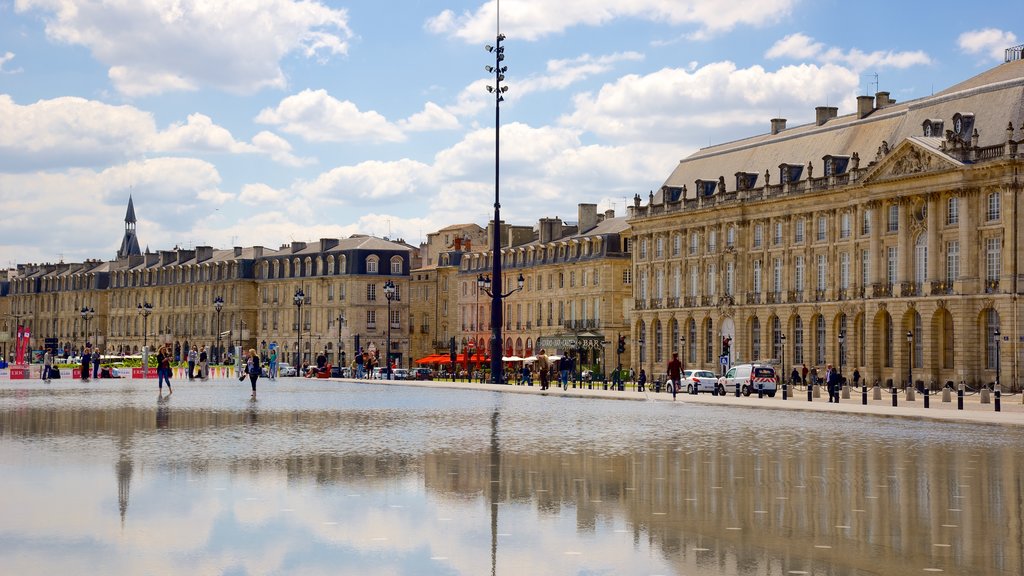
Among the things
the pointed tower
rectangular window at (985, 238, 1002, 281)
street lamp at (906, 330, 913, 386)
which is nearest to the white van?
street lamp at (906, 330, 913, 386)

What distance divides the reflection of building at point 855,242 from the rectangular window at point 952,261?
0.07 metres

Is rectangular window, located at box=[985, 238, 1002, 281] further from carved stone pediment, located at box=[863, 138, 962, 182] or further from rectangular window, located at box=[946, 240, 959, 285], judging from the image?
carved stone pediment, located at box=[863, 138, 962, 182]

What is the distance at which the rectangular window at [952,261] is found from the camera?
2682 inches

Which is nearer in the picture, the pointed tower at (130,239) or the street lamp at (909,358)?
the street lamp at (909,358)

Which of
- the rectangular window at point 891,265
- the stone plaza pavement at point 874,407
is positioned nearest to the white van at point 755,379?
the stone plaza pavement at point 874,407

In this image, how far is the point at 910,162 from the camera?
70.6 m

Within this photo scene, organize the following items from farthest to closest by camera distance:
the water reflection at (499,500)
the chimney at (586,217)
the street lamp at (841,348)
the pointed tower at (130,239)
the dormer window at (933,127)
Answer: the pointed tower at (130,239), the chimney at (586,217), the street lamp at (841,348), the dormer window at (933,127), the water reflection at (499,500)

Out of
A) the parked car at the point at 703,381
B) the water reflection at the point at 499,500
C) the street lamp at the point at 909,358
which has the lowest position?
the water reflection at the point at 499,500

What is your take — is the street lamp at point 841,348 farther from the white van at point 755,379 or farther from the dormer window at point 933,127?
the white van at point 755,379

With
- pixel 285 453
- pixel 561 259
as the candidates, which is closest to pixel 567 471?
pixel 285 453

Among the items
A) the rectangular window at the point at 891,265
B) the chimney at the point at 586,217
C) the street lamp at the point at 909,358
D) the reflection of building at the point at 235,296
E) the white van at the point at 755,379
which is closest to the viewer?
the white van at the point at 755,379

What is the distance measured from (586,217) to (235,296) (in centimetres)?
4959

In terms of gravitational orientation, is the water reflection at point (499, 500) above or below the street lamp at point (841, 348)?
below

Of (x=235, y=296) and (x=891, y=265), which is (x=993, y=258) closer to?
(x=891, y=265)
